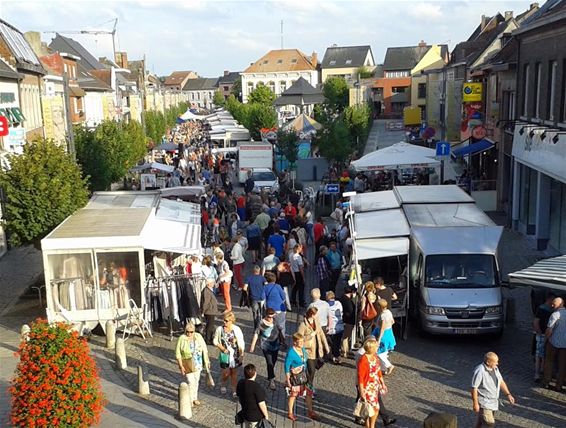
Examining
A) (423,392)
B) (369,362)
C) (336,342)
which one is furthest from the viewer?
(336,342)

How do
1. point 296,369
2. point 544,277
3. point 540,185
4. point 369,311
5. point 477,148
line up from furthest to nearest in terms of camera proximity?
point 477,148 → point 540,185 → point 369,311 → point 544,277 → point 296,369

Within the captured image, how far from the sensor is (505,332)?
13.6 meters

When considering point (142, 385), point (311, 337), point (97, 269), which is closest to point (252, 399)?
point (311, 337)

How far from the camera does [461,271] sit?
43.2ft

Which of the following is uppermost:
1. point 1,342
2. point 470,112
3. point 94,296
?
point 470,112

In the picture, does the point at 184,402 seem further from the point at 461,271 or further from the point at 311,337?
the point at 461,271

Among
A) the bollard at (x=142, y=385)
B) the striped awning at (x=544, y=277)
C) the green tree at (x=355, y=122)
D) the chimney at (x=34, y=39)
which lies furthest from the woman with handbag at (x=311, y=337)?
the green tree at (x=355, y=122)

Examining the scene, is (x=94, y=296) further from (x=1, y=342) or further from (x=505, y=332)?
(x=505, y=332)

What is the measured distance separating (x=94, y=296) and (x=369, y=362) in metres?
6.78

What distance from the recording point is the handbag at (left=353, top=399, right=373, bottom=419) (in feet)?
29.0

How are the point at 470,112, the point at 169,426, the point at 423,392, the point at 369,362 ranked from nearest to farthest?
the point at 369,362
the point at 169,426
the point at 423,392
the point at 470,112

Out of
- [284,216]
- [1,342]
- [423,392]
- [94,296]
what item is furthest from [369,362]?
[284,216]

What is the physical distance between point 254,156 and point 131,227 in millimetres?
22343

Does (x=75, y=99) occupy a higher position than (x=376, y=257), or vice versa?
(x=75, y=99)
